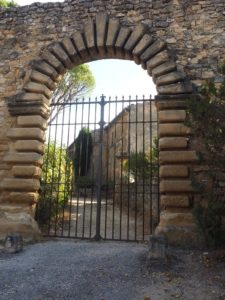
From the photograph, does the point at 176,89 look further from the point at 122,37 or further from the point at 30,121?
the point at 30,121

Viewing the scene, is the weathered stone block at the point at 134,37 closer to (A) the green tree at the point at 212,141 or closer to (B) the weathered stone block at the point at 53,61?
(B) the weathered stone block at the point at 53,61

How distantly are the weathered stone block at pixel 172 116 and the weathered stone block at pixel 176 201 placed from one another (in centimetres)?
141

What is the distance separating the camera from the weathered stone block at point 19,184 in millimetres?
6258

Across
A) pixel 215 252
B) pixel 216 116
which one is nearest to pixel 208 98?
pixel 216 116

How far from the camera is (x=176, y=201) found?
5598 mm

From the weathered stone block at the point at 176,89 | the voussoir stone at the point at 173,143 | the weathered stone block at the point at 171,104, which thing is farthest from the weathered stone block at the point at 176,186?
the weathered stone block at the point at 176,89

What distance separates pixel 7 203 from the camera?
6359 millimetres

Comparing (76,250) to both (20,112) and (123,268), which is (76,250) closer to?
(123,268)

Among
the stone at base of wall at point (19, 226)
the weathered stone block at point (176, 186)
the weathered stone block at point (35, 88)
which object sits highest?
the weathered stone block at point (35, 88)

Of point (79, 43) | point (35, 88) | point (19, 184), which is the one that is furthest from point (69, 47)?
point (19, 184)

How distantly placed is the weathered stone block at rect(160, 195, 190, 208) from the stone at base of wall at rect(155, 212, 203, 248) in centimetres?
15

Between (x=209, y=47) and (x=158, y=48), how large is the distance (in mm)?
996

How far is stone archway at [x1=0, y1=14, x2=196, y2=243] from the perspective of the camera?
5.66 meters

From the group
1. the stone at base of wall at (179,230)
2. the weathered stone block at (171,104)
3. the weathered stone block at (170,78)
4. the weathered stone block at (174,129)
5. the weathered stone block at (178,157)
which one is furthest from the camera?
the weathered stone block at (170,78)
